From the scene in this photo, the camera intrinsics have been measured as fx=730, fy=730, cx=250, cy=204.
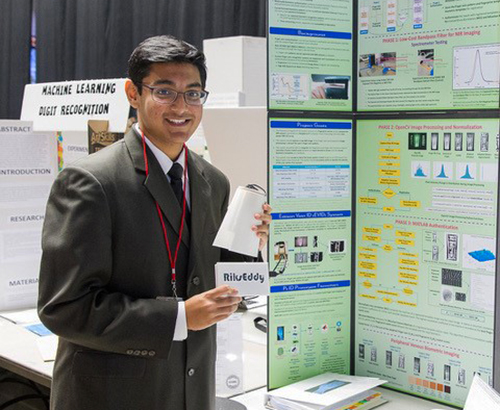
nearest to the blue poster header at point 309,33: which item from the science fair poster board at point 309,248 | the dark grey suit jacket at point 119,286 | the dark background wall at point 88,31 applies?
the science fair poster board at point 309,248

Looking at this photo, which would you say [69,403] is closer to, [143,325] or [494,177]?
[143,325]

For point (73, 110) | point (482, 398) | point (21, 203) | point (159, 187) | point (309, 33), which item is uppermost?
point (309, 33)

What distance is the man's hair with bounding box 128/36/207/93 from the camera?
157cm

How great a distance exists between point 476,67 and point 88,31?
4.15 metres

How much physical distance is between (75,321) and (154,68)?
1.84 ft

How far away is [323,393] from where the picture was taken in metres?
1.95

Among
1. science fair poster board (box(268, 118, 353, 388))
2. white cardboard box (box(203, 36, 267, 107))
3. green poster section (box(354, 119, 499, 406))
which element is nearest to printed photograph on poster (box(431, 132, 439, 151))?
green poster section (box(354, 119, 499, 406))

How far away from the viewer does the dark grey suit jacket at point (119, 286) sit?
57.6 inches

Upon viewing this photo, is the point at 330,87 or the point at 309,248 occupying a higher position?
the point at 330,87

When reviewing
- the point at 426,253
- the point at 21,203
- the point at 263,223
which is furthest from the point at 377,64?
the point at 21,203

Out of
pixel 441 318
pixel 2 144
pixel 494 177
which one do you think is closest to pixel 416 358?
pixel 441 318

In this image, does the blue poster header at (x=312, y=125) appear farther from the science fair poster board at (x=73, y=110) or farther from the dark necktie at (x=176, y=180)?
the science fair poster board at (x=73, y=110)

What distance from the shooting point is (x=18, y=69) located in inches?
225

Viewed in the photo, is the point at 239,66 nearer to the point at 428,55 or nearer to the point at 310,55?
the point at 310,55
